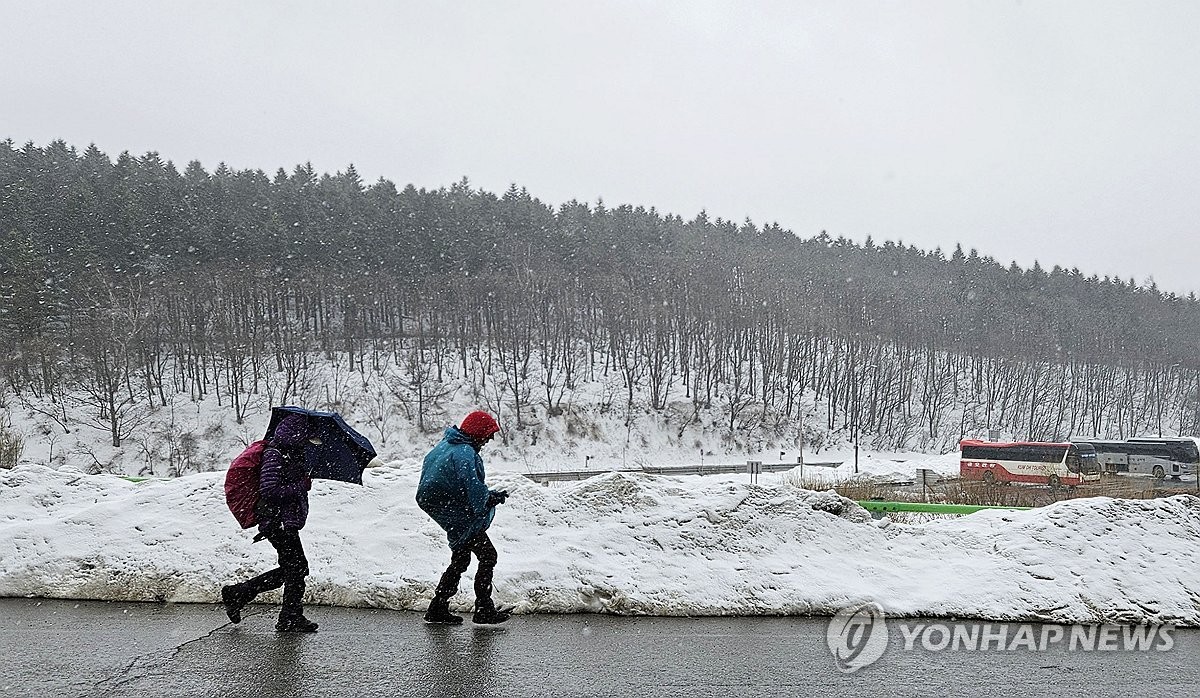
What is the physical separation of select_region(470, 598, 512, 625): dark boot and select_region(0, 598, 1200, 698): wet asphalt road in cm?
8

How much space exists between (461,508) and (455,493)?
0.14m

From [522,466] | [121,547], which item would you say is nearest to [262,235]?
[522,466]

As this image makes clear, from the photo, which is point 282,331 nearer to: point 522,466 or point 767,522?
point 522,466

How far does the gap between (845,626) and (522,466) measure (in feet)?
163

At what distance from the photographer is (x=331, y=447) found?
662 centimetres

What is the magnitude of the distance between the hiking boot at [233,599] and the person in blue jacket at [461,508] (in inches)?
55.8

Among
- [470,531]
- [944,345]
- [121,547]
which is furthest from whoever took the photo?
[944,345]

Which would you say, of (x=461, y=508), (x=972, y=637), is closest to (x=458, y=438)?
(x=461, y=508)

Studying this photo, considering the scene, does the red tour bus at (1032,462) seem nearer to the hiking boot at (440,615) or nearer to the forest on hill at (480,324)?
the forest on hill at (480,324)

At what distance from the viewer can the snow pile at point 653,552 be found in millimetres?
6992

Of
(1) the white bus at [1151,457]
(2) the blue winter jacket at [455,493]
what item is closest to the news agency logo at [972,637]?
(2) the blue winter jacket at [455,493]

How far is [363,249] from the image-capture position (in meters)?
78.3

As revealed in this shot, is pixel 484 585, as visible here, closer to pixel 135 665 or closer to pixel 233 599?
pixel 233 599

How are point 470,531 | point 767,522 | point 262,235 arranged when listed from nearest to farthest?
point 470,531, point 767,522, point 262,235
